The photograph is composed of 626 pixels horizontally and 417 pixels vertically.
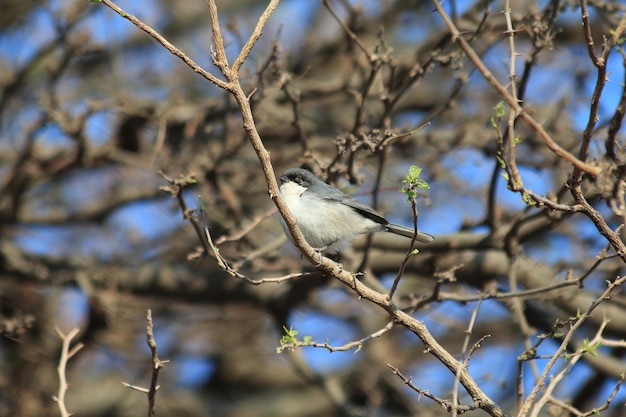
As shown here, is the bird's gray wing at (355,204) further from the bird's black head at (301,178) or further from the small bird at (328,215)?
the bird's black head at (301,178)

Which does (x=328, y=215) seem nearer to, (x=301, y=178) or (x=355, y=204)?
(x=355, y=204)

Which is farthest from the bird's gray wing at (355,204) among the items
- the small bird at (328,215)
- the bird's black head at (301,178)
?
the bird's black head at (301,178)

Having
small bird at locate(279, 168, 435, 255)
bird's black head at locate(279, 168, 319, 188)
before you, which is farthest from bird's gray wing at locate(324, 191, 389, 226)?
bird's black head at locate(279, 168, 319, 188)

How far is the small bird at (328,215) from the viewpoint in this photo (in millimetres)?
5277

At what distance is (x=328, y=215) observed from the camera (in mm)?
5301

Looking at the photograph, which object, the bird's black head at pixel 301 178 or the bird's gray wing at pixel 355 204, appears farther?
the bird's black head at pixel 301 178

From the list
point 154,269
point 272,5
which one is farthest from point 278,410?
point 272,5

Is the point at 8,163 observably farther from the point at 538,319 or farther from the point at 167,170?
the point at 538,319

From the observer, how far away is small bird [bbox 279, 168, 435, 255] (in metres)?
5.28

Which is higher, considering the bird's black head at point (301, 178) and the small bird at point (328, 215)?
the bird's black head at point (301, 178)

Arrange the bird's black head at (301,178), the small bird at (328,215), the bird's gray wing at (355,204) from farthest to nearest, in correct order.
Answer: the bird's black head at (301,178) → the bird's gray wing at (355,204) → the small bird at (328,215)

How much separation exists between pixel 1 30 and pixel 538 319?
22.8 feet

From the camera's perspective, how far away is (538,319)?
20.6ft

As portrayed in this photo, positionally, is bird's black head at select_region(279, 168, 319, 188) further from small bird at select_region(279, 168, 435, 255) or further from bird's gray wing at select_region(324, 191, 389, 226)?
bird's gray wing at select_region(324, 191, 389, 226)
